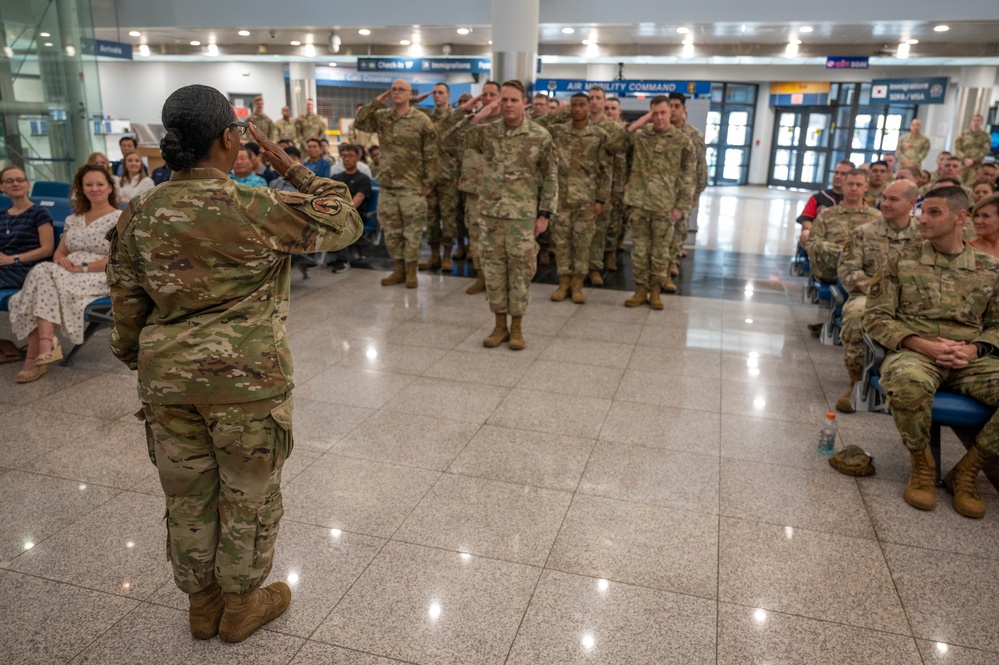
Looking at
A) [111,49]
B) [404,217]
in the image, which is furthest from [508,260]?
[111,49]

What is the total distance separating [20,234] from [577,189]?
14.0ft

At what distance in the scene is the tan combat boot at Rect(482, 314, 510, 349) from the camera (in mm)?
5113

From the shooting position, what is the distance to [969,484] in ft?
10.0

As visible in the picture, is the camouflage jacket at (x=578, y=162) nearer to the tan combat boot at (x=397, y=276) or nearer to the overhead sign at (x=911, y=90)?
the tan combat boot at (x=397, y=276)

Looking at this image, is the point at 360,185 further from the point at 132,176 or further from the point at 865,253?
the point at 865,253

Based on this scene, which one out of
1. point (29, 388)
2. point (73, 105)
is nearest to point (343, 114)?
point (73, 105)

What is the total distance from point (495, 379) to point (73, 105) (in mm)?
7879

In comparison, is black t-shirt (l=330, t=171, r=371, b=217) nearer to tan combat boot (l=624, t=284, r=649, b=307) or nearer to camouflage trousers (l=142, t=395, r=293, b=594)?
tan combat boot (l=624, t=284, r=649, b=307)

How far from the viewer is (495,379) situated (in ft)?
14.7

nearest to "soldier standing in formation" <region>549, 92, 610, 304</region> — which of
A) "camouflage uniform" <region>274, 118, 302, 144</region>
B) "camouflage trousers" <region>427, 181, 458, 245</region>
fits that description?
"camouflage trousers" <region>427, 181, 458, 245</region>

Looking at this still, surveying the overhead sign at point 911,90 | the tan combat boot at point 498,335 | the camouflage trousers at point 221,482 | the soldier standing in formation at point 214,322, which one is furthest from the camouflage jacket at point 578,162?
the overhead sign at point 911,90

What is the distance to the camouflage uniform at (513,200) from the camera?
4.97 metres

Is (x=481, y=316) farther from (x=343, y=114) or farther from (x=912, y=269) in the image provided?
(x=343, y=114)

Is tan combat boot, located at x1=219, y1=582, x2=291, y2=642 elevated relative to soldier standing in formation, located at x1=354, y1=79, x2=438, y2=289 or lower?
lower
